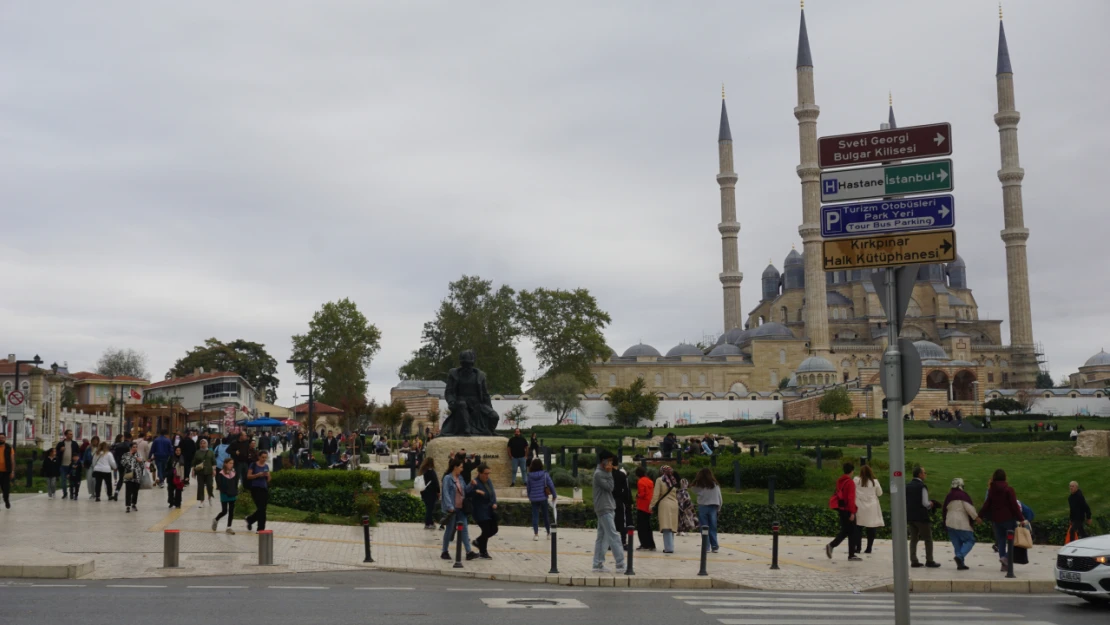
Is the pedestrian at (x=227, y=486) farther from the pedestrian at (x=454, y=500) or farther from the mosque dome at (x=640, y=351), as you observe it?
the mosque dome at (x=640, y=351)

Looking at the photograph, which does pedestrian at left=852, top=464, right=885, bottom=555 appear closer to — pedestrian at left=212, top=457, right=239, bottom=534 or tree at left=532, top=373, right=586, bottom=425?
pedestrian at left=212, top=457, right=239, bottom=534

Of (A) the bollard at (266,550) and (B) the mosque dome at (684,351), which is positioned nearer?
(A) the bollard at (266,550)

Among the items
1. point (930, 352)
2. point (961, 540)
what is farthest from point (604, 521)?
point (930, 352)

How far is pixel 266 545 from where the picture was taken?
13820mm

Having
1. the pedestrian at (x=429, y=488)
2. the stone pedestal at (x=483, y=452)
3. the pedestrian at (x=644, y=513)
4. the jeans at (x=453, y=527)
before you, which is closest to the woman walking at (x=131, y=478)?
the stone pedestal at (x=483, y=452)

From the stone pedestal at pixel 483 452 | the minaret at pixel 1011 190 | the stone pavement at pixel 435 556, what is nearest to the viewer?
the stone pavement at pixel 435 556

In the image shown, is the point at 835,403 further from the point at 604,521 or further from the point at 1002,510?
the point at 604,521

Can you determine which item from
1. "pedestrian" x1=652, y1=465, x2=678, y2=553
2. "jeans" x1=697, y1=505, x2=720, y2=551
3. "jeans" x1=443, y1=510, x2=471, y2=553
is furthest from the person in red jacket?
"jeans" x1=443, y1=510, x2=471, y2=553

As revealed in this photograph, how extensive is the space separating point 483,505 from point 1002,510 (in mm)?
7233

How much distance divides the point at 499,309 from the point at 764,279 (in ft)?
163

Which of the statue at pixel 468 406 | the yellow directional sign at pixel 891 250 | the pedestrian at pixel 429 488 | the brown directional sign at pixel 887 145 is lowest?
the pedestrian at pixel 429 488

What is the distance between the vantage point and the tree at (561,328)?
3110 inches

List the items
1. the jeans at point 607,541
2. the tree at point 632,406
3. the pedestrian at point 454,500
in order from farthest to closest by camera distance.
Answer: the tree at point 632,406
the pedestrian at point 454,500
the jeans at point 607,541

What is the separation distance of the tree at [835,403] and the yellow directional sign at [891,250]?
6405cm
